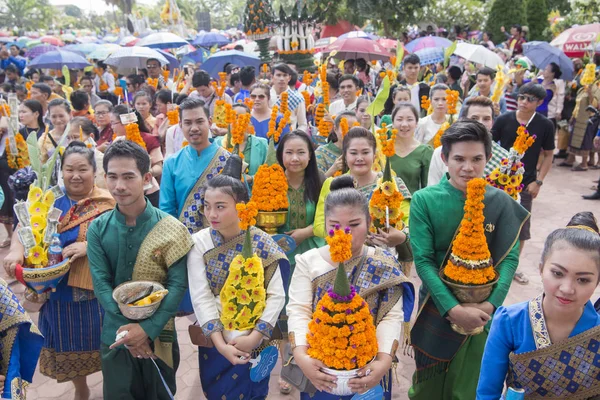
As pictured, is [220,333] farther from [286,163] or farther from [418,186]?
[418,186]

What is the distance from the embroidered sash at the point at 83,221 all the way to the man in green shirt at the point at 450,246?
5.85 feet

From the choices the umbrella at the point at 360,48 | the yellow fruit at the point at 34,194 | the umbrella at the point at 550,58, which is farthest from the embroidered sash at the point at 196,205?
the umbrella at the point at 550,58

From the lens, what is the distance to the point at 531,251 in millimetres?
5660

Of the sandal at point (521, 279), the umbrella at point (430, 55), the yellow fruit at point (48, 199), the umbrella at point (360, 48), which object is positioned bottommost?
the sandal at point (521, 279)

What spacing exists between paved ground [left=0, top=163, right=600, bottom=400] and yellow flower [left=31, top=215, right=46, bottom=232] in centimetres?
131

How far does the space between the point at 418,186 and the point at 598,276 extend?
7.62ft

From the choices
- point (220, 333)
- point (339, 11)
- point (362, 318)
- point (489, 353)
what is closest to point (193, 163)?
point (220, 333)

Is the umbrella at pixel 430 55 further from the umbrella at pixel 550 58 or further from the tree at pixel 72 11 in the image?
the tree at pixel 72 11

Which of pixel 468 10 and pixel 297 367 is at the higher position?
pixel 468 10

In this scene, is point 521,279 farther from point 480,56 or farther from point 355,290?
point 480,56

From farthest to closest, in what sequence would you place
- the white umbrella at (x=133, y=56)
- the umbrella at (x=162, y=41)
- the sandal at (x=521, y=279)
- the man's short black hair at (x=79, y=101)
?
the umbrella at (x=162, y=41)
the white umbrella at (x=133, y=56)
the man's short black hair at (x=79, y=101)
the sandal at (x=521, y=279)

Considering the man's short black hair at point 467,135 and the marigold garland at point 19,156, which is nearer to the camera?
the man's short black hair at point 467,135

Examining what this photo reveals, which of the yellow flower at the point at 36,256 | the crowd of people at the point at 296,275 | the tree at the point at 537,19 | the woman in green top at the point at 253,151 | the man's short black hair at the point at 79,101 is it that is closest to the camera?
the crowd of people at the point at 296,275

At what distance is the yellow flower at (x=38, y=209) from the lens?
2717mm
